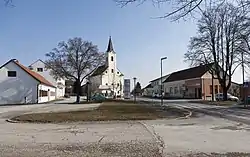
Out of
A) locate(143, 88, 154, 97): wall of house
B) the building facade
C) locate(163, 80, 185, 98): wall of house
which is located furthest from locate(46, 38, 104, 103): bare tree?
locate(143, 88, 154, 97): wall of house

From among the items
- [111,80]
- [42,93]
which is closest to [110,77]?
[111,80]

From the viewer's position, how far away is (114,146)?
411 inches

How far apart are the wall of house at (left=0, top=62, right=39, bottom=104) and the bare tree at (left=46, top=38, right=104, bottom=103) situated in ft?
14.2

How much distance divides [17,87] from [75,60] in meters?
10.4

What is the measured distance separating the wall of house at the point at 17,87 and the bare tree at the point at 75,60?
170 inches

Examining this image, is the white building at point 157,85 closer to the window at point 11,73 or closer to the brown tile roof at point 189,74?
the brown tile roof at point 189,74

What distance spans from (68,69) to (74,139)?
44936mm

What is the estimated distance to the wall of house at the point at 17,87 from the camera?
5359cm

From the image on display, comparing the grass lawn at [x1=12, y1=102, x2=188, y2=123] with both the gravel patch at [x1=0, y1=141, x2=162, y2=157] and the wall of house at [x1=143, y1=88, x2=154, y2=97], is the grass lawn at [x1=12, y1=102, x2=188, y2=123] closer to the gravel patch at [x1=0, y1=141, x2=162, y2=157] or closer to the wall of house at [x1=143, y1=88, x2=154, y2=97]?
the gravel patch at [x1=0, y1=141, x2=162, y2=157]

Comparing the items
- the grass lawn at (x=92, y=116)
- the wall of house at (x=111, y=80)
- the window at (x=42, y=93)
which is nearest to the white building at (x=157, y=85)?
the wall of house at (x=111, y=80)

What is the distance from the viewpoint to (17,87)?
5409 cm

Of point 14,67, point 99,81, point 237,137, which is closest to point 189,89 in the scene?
point 99,81

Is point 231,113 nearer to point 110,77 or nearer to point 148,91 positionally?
point 110,77

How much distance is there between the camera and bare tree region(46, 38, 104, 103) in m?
55.8
